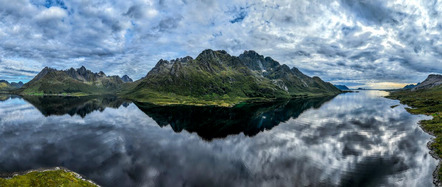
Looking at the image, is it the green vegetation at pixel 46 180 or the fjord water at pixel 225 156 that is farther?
the fjord water at pixel 225 156

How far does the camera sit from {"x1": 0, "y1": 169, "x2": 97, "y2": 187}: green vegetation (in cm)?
4106

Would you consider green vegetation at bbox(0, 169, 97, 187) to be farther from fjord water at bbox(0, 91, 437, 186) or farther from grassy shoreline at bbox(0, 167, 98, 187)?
fjord water at bbox(0, 91, 437, 186)

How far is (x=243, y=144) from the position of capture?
270ft

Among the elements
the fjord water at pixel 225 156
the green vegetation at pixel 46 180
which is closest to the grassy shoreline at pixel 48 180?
the green vegetation at pixel 46 180

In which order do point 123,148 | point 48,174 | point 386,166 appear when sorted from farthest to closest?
point 123,148 → point 386,166 → point 48,174

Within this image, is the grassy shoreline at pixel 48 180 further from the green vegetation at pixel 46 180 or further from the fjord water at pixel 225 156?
the fjord water at pixel 225 156

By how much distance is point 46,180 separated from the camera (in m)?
43.0

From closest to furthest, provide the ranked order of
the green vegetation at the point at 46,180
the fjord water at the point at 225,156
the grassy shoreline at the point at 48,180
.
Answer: the green vegetation at the point at 46,180, the grassy shoreline at the point at 48,180, the fjord water at the point at 225,156

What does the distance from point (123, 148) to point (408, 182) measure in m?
91.1

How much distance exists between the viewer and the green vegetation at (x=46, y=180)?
4106 centimetres

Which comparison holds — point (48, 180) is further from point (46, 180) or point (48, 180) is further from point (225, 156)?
point (225, 156)

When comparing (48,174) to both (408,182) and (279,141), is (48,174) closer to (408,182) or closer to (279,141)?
(279,141)

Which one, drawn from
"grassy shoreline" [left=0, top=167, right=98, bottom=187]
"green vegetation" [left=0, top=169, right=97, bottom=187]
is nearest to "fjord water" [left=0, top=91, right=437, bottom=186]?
"grassy shoreline" [left=0, top=167, right=98, bottom=187]

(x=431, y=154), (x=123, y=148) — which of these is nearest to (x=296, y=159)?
(x=431, y=154)
